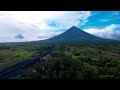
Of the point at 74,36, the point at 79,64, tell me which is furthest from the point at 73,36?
the point at 79,64

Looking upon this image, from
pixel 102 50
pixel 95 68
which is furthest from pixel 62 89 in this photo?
pixel 102 50

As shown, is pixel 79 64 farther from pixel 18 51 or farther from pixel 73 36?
pixel 18 51

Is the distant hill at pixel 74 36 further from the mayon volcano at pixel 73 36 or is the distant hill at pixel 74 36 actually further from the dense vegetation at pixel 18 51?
the dense vegetation at pixel 18 51

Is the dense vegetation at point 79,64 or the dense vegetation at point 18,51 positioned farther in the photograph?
the dense vegetation at point 18,51

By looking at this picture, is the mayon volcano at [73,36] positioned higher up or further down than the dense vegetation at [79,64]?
higher up

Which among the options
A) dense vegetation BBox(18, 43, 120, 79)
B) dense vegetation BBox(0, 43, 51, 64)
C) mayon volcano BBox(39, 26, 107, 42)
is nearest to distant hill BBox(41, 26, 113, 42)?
mayon volcano BBox(39, 26, 107, 42)

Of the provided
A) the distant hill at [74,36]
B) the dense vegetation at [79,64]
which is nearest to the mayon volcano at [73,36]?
the distant hill at [74,36]
